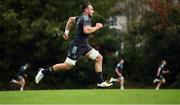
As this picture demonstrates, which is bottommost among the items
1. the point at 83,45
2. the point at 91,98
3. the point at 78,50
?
the point at 91,98

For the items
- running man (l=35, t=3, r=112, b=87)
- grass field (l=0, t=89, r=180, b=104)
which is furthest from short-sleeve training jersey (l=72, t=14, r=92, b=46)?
grass field (l=0, t=89, r=180, b=104)

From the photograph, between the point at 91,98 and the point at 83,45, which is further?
the point at 91,98

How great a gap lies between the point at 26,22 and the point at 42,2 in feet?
6.35

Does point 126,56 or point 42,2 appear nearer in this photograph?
point 42,2

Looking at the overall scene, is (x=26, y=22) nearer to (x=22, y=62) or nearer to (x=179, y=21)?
(x=22, y=62)

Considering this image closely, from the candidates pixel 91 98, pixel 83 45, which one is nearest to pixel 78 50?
pixel 83 45

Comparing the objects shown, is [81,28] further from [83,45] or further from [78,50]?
[78,50]

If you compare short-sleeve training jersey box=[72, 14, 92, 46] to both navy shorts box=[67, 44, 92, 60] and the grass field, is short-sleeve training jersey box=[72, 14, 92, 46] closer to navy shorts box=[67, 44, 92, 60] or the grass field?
navy shorts box=[67, 44, 92, 60]

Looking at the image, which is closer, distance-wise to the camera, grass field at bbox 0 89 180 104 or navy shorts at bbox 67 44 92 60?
navy shorts at bbox 67 44 92 60

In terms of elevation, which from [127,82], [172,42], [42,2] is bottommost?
[127,82]

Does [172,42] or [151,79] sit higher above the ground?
[172,42]

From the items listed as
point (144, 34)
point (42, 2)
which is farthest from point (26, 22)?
point (144, 34)

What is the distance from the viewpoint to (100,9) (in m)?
46.4

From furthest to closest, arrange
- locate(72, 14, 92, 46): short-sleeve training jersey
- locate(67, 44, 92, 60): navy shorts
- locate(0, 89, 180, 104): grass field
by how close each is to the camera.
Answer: locate(0, 89, 180, 104): grass field, locate(67, 44, 92, 60): navy shorts, locate(72, 14, 92, 46): short-sleeve training jersey
